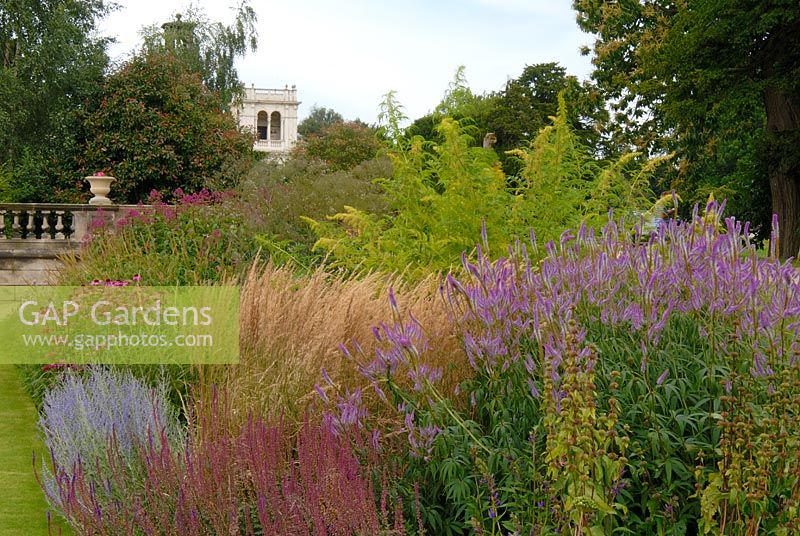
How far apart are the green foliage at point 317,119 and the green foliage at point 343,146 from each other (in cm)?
4454

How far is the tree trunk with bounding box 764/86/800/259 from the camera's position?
1838cm

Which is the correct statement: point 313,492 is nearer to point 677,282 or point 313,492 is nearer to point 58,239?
point 677,282

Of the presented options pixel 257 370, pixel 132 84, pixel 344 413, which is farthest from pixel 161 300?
pixel 132 84

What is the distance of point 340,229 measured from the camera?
430 inches

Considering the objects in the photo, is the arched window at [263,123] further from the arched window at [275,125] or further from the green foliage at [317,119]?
the green foliage at [317,119]

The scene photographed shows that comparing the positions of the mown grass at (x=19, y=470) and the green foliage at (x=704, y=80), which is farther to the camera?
the green foliage at (x=704, y=80)

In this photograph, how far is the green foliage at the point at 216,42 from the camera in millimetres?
34875

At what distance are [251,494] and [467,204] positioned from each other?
201 inches

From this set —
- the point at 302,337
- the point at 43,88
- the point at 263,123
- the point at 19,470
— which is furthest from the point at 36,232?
the point at 263,123

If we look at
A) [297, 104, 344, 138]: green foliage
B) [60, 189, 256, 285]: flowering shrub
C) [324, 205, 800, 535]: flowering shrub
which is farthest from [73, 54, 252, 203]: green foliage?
[297, 104, 344, 138]: green foliage

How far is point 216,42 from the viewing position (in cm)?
3512

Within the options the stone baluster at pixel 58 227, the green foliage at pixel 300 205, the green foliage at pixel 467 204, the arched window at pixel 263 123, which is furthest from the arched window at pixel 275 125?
the green foliage at pixel 467 204

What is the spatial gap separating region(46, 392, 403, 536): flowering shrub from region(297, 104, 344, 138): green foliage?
84.0 meters

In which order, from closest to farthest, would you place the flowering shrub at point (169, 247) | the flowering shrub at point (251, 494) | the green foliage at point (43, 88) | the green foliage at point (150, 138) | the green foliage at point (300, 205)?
the flowering shrub at point (251, 494)
the flowering shrub at point (169, 247)
the green foliage at point (300, 205)
the green foliage at point (43, 88)
the green foliage at point (150, 138)
